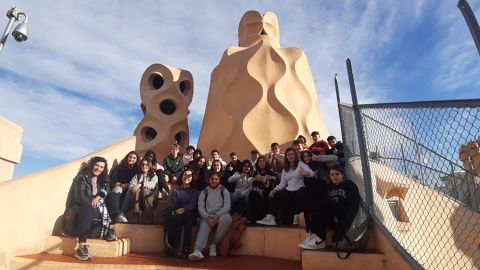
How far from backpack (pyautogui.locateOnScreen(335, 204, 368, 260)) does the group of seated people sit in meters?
0.06

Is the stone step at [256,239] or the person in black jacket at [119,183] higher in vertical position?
the person in black jacket at [119,183]

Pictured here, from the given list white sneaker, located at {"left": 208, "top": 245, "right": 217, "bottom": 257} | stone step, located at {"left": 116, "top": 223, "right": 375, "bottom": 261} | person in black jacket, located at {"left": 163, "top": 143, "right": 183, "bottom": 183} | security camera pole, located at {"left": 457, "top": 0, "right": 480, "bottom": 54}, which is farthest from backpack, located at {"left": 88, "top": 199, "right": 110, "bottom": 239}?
security camera pole, located at {"left": 457, "top": 0, "right": 480, "bottom": 54}

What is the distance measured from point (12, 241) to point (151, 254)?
1.42 m

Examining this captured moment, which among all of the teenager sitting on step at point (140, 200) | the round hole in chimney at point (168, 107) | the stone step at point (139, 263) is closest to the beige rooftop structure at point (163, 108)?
the round hole in chimney at point (168, 107)

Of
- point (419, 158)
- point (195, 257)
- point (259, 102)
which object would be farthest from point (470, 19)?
point (259, 102)

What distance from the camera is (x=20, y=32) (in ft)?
15.8

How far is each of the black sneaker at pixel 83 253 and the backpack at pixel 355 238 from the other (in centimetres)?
255

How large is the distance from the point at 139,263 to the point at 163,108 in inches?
501

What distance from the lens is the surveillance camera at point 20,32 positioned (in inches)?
189

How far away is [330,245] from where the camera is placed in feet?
9.95

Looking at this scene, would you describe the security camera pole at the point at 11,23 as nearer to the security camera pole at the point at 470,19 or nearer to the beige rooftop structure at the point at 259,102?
the security camera pole at the point at 470,19

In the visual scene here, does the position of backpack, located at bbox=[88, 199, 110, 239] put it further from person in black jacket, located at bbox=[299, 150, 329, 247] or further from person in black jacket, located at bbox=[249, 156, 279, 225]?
person in black jacket, located at bbox=[299, 150, 329, 247]

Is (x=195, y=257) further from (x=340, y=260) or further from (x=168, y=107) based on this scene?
(x=168, y=107)

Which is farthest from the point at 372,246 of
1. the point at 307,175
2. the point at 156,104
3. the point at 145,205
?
the point at 156,104
